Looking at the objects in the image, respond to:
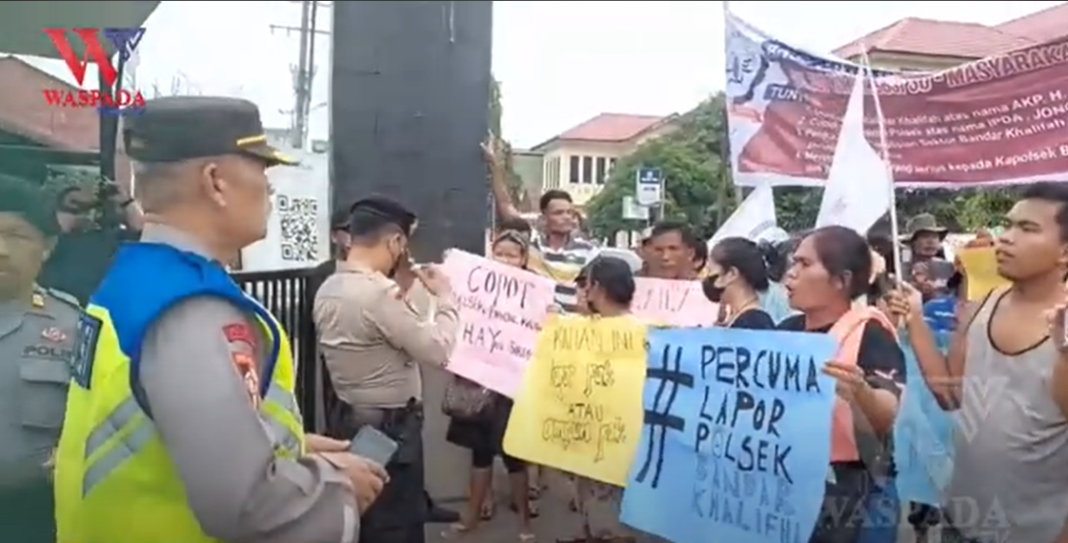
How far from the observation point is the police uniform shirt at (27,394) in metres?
2.52

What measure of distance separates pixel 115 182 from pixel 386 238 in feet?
3.89

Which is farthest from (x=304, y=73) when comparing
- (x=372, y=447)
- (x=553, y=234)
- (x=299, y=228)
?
(x=372, y=447)

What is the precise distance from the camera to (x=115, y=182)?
2957 mm

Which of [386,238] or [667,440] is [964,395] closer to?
[667,440]

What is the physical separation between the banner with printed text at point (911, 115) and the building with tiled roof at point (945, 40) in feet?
0.37

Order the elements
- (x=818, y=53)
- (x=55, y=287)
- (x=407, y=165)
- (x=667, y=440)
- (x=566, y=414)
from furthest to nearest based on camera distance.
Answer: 1. (x=407, y=165)
2. (x=818, y=53)
3. (x=566, y=414)
4. (x=667, y=440)
5. (x=55, y=287)

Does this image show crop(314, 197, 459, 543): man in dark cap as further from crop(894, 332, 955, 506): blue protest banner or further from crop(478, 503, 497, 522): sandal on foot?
crop(478, 503, 497, 522): sandal on foot

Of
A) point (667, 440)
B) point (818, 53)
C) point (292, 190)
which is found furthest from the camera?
point (292, 190)

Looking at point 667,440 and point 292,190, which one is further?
point 292,190

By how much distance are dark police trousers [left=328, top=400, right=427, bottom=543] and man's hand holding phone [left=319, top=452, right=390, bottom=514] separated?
7.00 feet

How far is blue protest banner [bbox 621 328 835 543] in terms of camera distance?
10.7 ft

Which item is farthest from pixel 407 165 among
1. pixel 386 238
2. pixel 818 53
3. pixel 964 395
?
pixel 964 395

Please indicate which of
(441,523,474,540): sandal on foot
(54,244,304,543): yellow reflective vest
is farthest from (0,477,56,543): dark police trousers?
(441,523,474,540): sandal on foot

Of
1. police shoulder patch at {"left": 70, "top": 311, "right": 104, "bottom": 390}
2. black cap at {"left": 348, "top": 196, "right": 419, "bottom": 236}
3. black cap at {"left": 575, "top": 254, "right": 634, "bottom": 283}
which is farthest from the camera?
black cap at {"left": 575, "top": 254, "right": 634, "bottom": 283}
